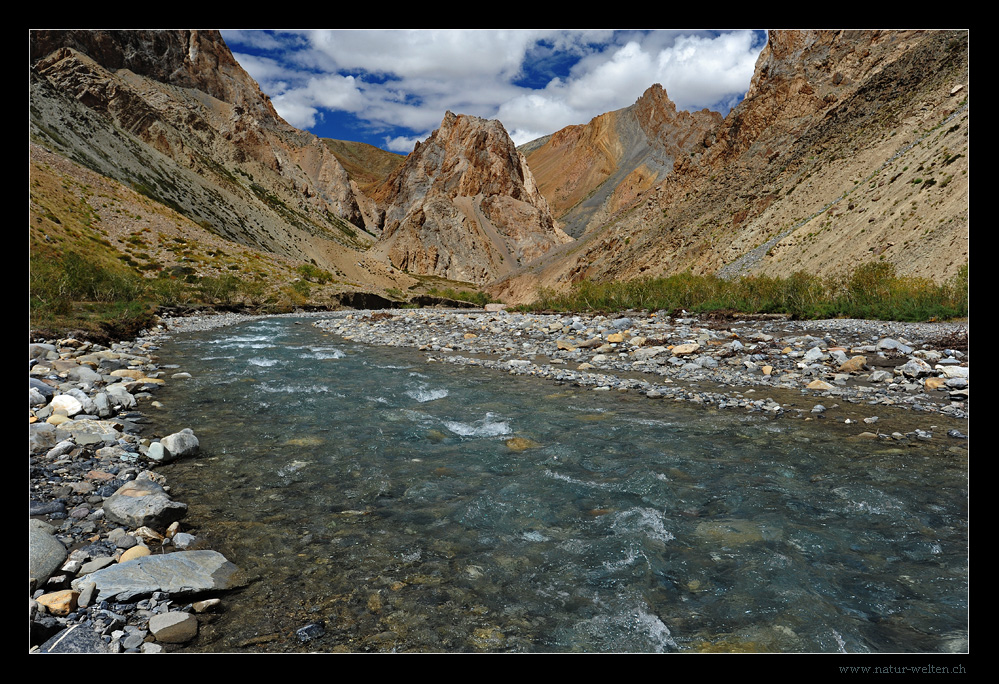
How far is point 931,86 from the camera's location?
34.8 meters

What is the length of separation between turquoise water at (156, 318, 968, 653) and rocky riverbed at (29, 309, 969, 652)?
14.6 inches

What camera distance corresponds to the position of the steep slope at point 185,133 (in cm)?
7369

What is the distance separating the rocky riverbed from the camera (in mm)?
3268

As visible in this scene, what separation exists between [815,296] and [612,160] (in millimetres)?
160069

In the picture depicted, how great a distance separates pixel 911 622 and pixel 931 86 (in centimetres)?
4769

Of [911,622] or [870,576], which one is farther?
[870,576]

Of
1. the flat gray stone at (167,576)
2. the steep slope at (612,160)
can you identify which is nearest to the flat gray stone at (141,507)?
the flat gray stone at (167,576)

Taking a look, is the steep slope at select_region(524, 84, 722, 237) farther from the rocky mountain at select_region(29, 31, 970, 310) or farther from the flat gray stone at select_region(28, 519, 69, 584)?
the flat gray stone at select_region(28, 519, 69, 584)

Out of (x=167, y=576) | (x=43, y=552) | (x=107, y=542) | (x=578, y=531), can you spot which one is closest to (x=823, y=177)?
(x=578, y=531)

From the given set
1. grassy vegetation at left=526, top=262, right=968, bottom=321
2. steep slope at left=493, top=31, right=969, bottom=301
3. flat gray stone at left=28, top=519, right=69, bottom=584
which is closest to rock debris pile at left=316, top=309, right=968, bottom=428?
grassy vegetation at left=526, top=262, right=968, bottom=321

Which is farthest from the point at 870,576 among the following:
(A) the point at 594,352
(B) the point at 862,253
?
(B) the point at 862,253

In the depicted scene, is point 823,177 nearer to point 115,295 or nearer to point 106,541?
point 106,541
